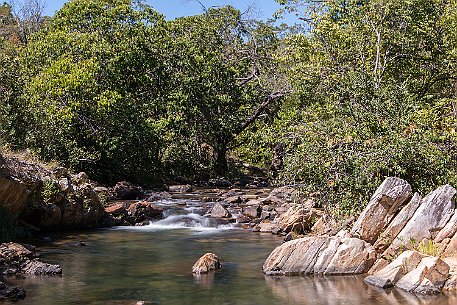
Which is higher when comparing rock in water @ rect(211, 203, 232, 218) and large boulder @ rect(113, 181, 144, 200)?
large boulder @ rect(113, 181, 144, 200)

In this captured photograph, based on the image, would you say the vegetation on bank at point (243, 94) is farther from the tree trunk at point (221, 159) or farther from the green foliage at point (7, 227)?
the green foliage at point (7, 227)

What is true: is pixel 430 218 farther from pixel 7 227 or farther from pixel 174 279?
pixel 7 227

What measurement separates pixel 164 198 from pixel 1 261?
52.4ft

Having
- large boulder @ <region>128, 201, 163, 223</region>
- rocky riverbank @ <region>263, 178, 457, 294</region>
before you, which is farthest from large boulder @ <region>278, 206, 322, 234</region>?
large boulder @ <region>128, 201, 163, 223</region>

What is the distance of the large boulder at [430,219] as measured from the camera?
49.9 feet

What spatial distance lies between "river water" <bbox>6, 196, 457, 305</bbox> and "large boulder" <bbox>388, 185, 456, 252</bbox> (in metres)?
1.78

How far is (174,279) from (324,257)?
400 cm

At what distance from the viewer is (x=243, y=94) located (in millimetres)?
42250

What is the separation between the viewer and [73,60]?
34375 mm

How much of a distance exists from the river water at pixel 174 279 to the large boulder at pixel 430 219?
70.2 inches

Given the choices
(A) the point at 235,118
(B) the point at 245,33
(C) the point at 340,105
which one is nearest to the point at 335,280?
(C) the point at 340,105

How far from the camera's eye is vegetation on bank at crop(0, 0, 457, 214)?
1875 centimetres

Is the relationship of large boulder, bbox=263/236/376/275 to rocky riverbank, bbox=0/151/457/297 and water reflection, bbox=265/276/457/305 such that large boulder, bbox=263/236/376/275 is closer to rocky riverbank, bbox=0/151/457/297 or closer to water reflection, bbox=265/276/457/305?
rocky riverbank, bbox=0/151/457/297

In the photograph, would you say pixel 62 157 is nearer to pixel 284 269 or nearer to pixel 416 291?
pixel 284 269
